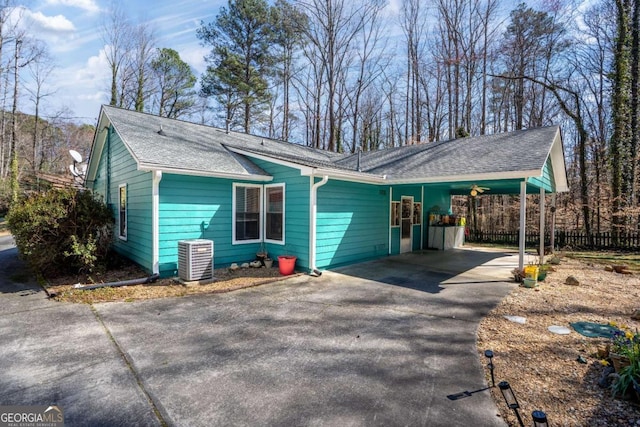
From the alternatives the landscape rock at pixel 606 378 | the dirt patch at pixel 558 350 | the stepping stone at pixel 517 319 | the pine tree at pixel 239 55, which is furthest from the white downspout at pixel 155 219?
the pine tree at pixel 239 55

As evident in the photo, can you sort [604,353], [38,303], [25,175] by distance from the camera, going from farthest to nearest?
[25,175], [38,303], [604,353]

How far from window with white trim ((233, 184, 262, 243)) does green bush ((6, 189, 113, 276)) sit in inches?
114

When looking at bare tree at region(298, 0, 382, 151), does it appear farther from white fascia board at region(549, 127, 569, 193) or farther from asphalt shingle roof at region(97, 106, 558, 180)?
white fascia board at region(549, 127, 569, 193)

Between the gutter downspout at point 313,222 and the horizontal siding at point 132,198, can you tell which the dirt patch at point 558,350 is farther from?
the horizontal siding at point 132,198

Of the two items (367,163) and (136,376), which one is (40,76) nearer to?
(367,163)

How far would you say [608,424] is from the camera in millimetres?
2309

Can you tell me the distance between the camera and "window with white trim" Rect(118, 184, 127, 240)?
844 centimetres

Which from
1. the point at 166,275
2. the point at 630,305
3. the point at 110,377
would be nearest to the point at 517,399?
the point at 110,377

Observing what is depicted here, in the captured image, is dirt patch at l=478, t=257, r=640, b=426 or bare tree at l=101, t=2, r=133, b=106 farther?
bare tree at l=101, t=2, r=133, b=106

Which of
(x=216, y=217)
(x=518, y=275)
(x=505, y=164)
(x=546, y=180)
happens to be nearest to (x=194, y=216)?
(x=216, y=217)

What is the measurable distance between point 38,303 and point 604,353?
302 inches

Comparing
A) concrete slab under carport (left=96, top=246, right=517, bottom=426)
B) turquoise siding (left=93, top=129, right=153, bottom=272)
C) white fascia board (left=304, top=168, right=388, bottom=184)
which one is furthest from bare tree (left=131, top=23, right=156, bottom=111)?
concrete slab under carport (left=96, top=246, right=517, bottom=426)

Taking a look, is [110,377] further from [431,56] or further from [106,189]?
[431,56]

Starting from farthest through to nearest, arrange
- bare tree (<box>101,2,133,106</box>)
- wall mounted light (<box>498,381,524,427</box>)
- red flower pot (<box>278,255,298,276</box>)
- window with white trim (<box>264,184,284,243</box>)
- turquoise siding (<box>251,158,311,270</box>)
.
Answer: bare tree (<box>101,2,133,106</box>) < window with white trim (<box>264,184,284,243</box>) < turquoise siding (<box>251,158,311,270</box>) < red flower pot (<box>278,255,298,276</box>) < wall mounted light (<box>498,381,524,427</box>)
